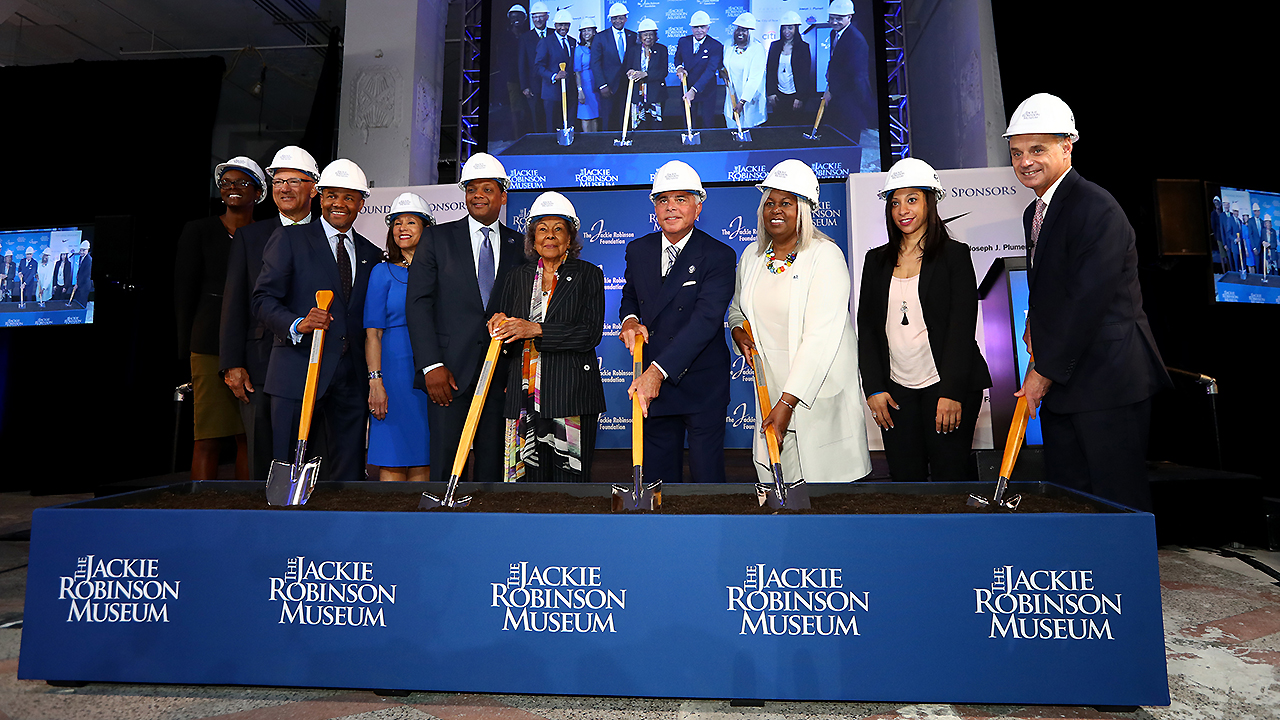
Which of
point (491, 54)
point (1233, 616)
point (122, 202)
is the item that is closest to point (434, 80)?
point (491, 54)

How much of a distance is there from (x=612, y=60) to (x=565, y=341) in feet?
13.1

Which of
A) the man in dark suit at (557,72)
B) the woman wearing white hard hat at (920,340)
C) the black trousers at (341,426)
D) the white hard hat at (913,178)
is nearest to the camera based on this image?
the woman wearing white hard hat at (920,340)

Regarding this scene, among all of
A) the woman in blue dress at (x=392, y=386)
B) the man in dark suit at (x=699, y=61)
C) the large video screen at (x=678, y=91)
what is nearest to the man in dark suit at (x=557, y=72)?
the large video screen at (x=678, y=91)

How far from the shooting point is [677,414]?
2.55 m

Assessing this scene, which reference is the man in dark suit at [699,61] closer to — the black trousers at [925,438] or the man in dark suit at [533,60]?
the man in dark suit at [533,60]

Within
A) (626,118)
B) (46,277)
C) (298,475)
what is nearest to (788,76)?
(626,118)

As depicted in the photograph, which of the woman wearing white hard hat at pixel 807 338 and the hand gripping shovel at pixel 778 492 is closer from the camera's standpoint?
the hand gripping shovel at pixel 778 492

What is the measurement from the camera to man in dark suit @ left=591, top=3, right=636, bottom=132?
573 cm

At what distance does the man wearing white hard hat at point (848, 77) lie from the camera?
5531 millimetres

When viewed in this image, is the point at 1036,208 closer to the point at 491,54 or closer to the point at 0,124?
the point at 491,54

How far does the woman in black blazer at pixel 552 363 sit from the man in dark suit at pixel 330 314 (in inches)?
26.9

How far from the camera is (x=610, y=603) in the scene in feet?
5.16

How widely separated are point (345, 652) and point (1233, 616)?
2.71 m

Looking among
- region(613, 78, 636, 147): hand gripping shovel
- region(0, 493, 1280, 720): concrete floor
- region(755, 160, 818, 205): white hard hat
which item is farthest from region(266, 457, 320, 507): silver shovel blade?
region(613, 78, 636, 147): hand gripping shovel
